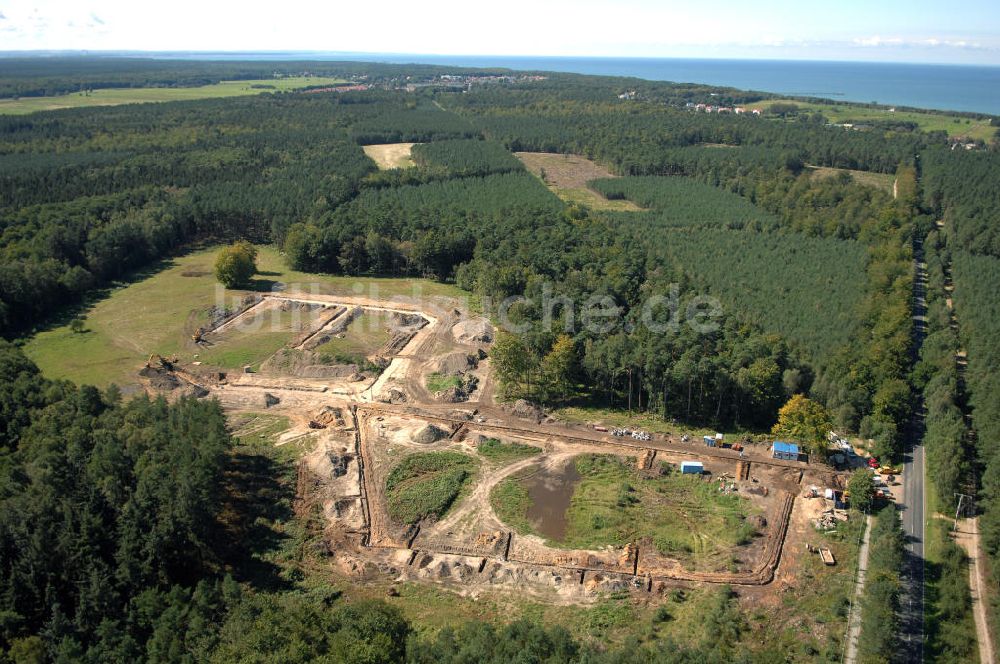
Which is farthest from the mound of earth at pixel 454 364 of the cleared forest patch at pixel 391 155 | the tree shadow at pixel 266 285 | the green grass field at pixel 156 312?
the cleared forest patch at pixel 391 155

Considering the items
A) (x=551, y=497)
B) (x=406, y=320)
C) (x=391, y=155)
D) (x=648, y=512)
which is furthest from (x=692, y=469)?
(x=391, y=155)

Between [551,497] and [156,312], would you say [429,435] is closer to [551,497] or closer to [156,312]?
[551,497]

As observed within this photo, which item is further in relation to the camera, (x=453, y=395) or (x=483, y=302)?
(x=483, y=302)

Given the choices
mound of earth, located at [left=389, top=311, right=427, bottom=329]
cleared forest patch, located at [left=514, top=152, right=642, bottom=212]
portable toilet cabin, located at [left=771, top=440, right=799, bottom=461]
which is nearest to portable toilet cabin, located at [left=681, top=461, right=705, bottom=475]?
portable toilet cabin, located at [left=771, top=440, right=799, bottom=461]

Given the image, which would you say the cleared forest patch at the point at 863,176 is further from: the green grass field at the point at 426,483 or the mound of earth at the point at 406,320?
the green grass field at the point at 426,483

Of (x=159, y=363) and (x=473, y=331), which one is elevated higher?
A: (x=473, y=331)

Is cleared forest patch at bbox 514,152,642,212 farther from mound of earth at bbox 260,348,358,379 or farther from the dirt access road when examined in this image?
the dirt access road
